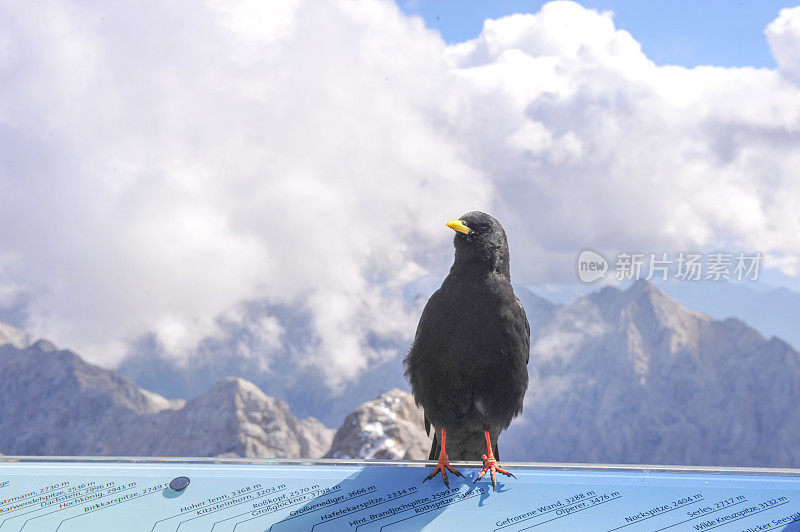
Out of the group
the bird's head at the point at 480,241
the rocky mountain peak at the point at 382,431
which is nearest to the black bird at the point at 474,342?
the bird's head at the point at 480,241

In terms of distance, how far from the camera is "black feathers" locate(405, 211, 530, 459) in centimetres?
368

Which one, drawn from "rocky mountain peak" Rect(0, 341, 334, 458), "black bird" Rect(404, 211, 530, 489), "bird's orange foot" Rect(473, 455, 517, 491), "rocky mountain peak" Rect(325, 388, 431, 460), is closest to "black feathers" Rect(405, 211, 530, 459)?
"black bird" Rect(404, 211, 530, 489)

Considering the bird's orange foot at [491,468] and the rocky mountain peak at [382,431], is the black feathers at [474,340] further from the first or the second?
the rocky mountain peak at [382,431]

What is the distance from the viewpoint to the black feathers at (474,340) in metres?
3.68

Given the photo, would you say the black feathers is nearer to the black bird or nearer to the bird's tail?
the black bird

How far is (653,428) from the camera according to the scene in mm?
85438

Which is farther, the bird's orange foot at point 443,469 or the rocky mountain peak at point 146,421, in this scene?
the rocky mountain peak at point 146,421

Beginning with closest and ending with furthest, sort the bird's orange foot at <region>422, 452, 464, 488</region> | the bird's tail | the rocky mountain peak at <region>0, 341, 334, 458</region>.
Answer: the bird's orange foot at <region>422, 452, 464, 488</region>, the bird's tail, the rocky mountain peak at <region>0, 341, 334, 458</region>

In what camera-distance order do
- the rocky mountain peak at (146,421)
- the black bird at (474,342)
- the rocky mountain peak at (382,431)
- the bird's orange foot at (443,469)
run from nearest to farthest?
the bird's orange foot at (443,469), the black bird at (474,342), the rocky mountain peak at (382,431), the rocky mountain peak at (146,421)

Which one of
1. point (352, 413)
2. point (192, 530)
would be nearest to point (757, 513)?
point (192, 530)

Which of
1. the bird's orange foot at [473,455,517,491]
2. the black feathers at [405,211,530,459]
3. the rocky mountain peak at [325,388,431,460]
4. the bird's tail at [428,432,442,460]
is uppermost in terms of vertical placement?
the rocky mountain peak at [325,388,431,460]

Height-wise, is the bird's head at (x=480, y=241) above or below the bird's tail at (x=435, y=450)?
above

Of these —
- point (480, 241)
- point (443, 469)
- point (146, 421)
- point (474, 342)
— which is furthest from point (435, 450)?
point (146, 421)

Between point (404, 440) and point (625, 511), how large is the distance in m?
28.2
